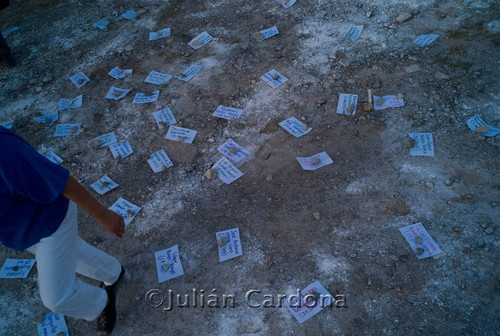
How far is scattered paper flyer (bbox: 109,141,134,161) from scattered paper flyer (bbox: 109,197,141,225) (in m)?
0.53

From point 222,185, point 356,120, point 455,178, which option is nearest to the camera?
point 455,178

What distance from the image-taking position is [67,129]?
392 cm

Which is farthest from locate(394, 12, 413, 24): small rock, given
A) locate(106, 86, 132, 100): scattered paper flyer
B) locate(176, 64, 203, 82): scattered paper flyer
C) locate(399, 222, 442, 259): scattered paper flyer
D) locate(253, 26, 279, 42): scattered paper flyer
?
locate(106, 86, 132, 100): scattered paper flyer

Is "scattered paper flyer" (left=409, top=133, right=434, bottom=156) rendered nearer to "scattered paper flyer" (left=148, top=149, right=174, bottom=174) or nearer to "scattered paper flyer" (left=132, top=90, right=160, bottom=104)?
"scattered paper flyer" (left=148, top=149, right=174, bottom=174)

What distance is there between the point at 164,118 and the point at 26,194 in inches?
89.0

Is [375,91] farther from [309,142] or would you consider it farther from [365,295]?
[365,295]

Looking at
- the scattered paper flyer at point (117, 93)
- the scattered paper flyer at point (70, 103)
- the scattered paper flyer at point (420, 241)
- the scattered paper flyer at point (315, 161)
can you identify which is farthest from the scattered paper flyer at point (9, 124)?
the scattered paper flyer at point (420, 241)

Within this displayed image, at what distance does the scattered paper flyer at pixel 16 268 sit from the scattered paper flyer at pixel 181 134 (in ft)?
5.39

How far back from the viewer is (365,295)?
2449 mm

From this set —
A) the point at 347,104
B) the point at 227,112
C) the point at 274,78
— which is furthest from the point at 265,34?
the point at 347,104

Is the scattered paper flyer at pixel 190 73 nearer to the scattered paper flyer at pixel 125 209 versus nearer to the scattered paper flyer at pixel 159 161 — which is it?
the scattered paper flyer at pixel 159 161

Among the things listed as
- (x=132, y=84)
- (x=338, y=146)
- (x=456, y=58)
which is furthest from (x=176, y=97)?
(x=456, y=58)

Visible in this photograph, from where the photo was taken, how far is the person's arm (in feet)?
6.02

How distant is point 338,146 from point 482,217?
1.26 meters
